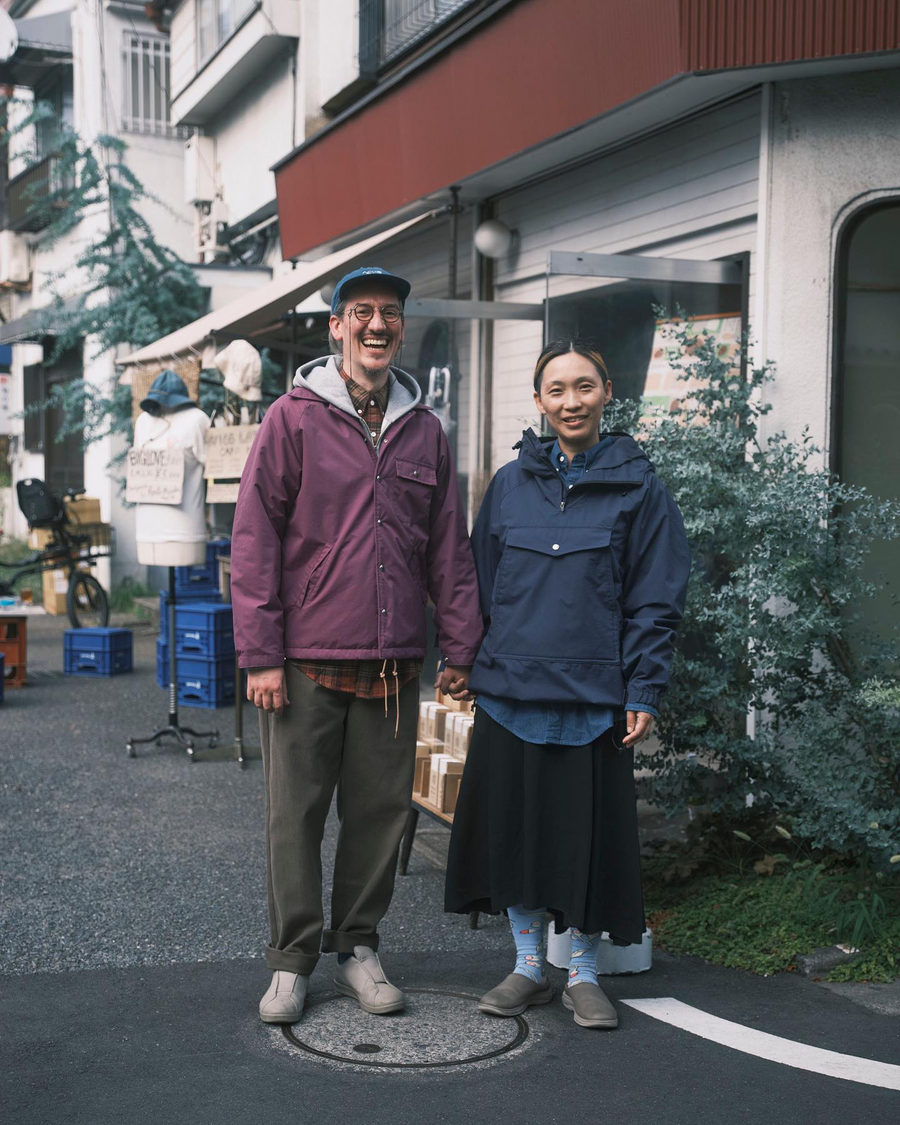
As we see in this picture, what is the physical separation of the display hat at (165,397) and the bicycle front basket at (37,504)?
5.83m

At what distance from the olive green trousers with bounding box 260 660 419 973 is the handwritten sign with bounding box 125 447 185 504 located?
3783mm

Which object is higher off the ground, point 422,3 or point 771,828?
point 422,3

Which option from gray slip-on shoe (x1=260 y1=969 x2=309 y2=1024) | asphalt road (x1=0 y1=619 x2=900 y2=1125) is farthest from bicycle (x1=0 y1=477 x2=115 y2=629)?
gray slip-on shoe (x1=260 y1=969 x2=309 y2=1024)

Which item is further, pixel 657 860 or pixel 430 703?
pixel 430 703

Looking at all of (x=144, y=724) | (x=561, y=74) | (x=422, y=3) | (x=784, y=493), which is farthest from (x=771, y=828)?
(x=422, y=3)

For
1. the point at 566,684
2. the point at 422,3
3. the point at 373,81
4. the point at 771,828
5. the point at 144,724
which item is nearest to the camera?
the point at 566,684

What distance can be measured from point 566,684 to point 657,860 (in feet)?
5.69

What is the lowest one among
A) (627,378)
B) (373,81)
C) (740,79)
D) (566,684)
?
(566,684)

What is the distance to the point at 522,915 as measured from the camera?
163 inches

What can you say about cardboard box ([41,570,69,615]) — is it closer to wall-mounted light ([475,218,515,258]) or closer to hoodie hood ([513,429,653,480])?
wall-mounted light ([475,218,515,258])

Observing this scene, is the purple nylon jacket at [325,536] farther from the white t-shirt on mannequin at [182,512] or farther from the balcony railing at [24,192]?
the balcony railing at [24,192]

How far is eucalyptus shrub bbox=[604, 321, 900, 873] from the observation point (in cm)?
475

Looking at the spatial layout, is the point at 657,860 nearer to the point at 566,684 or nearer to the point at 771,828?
the point at 771,828

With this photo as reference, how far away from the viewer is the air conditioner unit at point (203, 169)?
53.7 feet
